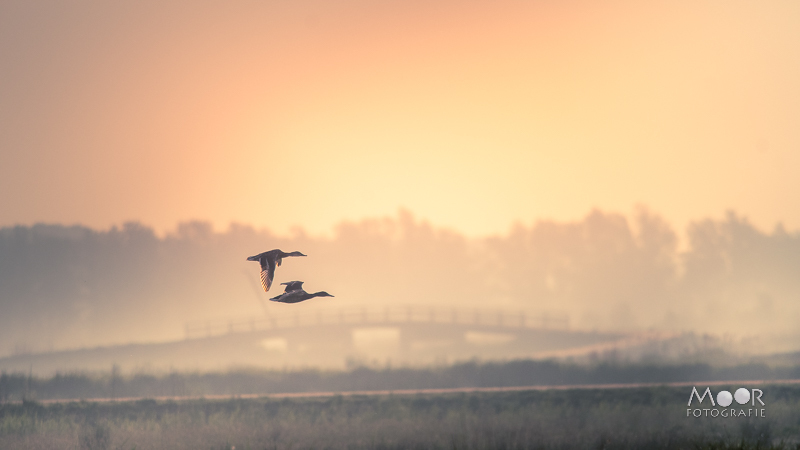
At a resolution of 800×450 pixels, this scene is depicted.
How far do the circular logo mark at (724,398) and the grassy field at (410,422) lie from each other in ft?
3.81

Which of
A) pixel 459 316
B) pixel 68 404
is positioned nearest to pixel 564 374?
pixel 68 404

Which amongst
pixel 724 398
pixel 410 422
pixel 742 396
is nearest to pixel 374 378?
pixel 410 422

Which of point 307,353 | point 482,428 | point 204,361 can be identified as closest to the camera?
point 482,428

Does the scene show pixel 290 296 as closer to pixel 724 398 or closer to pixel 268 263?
pixel 268 263

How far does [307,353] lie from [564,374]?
3346 cm

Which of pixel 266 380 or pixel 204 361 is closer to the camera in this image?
pixel 266 380

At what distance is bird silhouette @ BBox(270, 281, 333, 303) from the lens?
1155cm

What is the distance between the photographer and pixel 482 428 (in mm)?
25297

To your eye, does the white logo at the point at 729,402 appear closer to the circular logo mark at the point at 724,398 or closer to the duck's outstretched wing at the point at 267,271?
the circular logo mark at the point at 724,398

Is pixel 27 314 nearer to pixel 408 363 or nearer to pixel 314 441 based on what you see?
pixel 408 363

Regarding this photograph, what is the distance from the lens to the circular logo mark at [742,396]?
2836 centimetres

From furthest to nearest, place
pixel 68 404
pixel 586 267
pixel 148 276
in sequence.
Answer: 1. pixel 586 267
2. pixel 148 276
3. pixel 68 404

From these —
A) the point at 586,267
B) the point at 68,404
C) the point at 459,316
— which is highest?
the point at 586,267

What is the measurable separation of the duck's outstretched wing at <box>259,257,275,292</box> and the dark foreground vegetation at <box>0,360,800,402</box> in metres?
22.2
